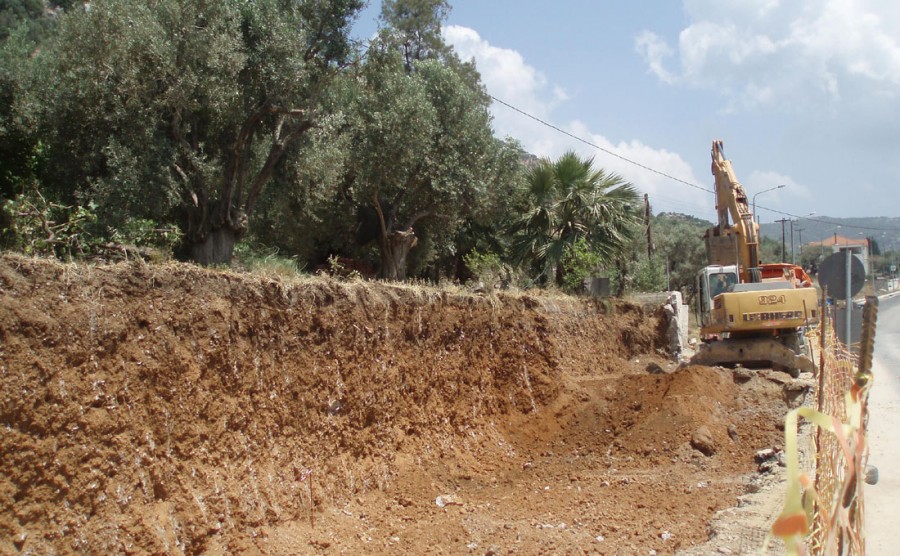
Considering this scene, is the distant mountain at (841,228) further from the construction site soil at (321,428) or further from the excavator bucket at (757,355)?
the construction site soil at (321,428)

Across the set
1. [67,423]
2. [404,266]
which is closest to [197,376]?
[67,423]

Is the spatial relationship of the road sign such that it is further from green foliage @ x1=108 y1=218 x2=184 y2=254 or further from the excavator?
green foliage @ x1=108 y1=218 x2=184 y2=254

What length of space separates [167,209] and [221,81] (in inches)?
91.6

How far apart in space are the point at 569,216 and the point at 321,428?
12.2 meters

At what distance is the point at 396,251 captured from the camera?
1769 cm

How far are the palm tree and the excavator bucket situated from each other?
477 centimetres

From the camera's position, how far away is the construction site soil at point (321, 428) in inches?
238

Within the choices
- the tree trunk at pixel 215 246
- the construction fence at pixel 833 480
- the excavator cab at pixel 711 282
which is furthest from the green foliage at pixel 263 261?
the excavator cab at pixel 711 282

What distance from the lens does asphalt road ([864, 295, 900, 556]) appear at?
23.5 feet

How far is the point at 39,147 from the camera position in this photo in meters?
11.3

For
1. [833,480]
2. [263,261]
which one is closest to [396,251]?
[263,261]

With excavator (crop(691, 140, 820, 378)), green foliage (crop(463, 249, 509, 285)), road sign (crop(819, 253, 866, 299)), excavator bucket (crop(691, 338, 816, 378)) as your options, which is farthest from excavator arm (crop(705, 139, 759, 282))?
road sign (crop(819, 253, 866, 299))

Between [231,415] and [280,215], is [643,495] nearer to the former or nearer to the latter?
[231,415]

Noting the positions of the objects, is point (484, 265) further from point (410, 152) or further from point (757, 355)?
point (757, 355)
